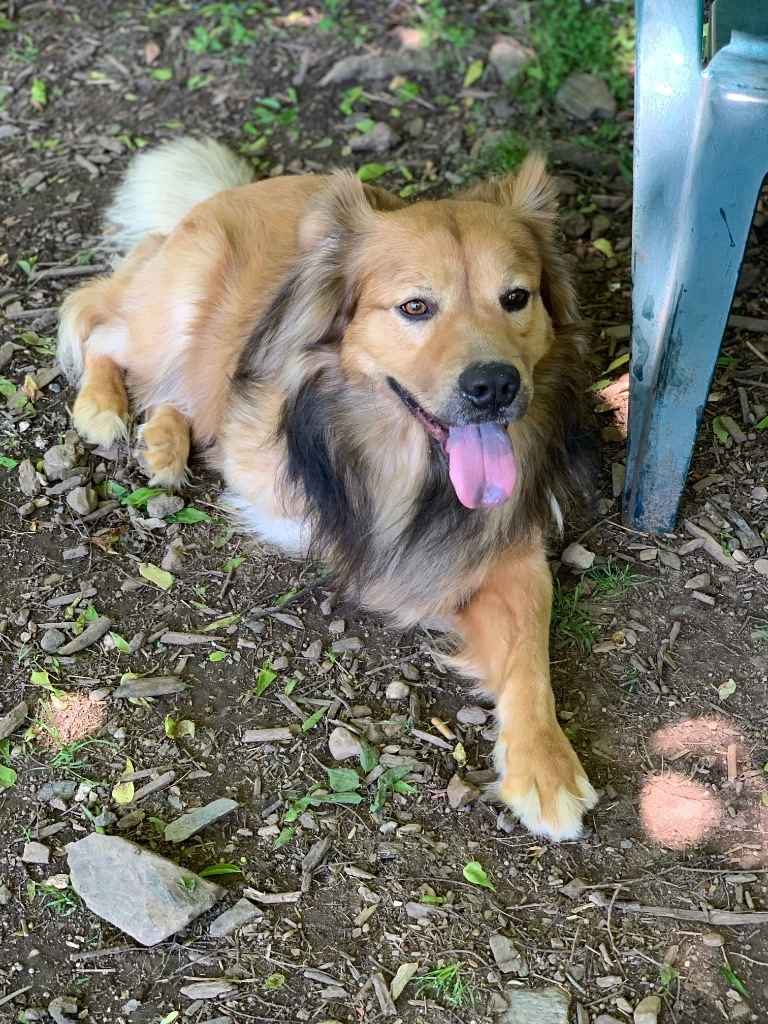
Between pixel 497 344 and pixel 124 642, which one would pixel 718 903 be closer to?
pixel 497 344

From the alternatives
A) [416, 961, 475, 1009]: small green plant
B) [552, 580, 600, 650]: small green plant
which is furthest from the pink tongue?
[416, 961, 475, 1009]: small green plant

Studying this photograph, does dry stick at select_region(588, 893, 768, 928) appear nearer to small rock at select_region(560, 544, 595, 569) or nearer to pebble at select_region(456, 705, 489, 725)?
pebble at select_region(456, 705, 489, 725)

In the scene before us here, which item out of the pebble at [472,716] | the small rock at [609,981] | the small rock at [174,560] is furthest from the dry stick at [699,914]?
the small rock at [174,560]

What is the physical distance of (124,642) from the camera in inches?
123

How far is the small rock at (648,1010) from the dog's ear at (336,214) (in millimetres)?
2126

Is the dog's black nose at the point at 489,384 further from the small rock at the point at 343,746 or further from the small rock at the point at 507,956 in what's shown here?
the small rock at the point at 507,956

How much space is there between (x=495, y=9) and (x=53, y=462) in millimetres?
3777

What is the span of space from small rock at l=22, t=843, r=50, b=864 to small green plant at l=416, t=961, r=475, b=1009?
99 cm

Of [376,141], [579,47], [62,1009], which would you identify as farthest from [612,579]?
[579,47]

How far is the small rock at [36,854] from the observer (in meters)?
2.57

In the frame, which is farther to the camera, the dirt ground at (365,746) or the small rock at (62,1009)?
the dirt ground at (365,746)

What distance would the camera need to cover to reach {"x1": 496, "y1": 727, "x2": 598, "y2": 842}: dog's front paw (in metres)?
2.62

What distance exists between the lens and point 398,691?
9.92 feet

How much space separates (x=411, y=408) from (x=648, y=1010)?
1.61 meters
